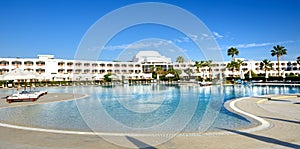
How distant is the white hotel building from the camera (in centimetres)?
5778

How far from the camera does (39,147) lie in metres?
5.88

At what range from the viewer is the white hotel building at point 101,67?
5778 cm

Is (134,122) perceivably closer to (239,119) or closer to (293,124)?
(239,119)

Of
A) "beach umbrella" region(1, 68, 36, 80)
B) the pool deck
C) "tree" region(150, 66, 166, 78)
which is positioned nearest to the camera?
the pool deck

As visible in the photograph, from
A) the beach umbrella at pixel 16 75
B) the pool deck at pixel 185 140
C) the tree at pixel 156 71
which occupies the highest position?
the tree at pixel 156 71

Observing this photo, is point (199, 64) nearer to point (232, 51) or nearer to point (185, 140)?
point (232, 51)

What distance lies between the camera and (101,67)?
71.4 meters

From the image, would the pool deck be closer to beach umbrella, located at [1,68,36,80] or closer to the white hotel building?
beach umbrella, located at [1,68,36,80]

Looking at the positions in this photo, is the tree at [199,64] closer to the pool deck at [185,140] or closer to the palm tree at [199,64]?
the palm tree at [199,64]

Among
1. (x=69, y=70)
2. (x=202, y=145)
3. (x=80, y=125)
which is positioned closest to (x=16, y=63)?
(x=69, y=70)

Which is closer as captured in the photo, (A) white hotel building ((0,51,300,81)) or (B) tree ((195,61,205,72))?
(A) white hotel building ((0,51,300,81))

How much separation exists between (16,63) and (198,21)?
197 ft

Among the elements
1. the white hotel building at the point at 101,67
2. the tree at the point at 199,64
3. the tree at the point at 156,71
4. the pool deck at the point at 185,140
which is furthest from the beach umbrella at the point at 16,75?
the tree at the point at 199,64

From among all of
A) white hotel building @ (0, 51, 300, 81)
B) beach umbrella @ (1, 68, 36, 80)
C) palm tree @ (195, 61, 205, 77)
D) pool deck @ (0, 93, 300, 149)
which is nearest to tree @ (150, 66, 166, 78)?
white hotel building @ (0, 51, 300, 81)
